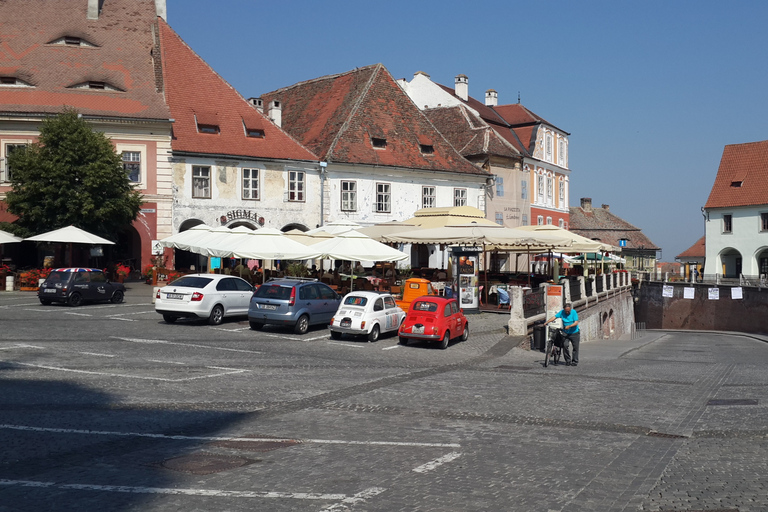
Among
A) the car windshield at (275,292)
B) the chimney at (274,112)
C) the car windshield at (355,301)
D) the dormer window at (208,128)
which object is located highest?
the chimney at (274,112)

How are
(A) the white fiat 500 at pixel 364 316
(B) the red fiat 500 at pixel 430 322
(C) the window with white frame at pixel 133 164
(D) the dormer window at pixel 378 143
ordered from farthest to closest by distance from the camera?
1. (D) the dormer window at pixel 378 143
2. (C) the window with white frame at pixel 133 164
3. (A) the white fiat 500 at pixel 364 316
4. (B) the red fiat 500 at pixel 430 322

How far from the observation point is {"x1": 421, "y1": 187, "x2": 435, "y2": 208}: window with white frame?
48.7 m

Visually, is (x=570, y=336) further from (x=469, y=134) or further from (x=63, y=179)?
(x=469, y=134)

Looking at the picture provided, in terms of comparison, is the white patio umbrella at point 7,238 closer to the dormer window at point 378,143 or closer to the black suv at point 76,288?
the black suv at point 76,288

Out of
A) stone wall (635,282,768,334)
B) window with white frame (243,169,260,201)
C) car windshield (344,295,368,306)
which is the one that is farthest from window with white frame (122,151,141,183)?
stone wall (635,282,768,334)

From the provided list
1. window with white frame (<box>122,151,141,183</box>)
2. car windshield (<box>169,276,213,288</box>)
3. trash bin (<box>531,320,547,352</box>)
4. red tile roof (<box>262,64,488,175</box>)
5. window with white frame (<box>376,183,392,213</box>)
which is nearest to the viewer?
car windshield (<box>169,276,213,288</box>)

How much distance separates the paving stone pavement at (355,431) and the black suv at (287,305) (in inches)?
86.8

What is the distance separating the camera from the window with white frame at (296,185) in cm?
4409

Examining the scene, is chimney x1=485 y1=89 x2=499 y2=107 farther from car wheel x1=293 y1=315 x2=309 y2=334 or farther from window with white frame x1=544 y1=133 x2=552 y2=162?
car wheel x1=293 y1=315 x2=309 y2=334

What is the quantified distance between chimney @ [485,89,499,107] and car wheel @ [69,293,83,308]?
47.7 metres

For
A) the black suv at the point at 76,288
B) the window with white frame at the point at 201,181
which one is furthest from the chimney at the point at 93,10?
the black suv at the point at 76,288

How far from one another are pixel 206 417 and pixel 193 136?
106 feet

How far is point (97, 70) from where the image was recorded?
41.4m

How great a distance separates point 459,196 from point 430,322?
96.3 ft
